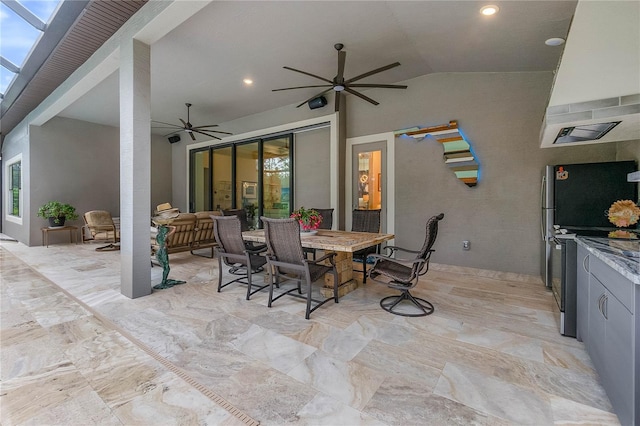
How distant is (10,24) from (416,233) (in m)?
7.11

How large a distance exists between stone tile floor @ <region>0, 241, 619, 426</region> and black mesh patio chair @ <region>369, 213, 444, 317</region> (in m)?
0.15

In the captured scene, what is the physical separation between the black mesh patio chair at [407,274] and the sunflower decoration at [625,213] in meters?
1.34

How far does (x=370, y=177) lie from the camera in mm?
5785

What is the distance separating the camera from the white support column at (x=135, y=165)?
134 inches

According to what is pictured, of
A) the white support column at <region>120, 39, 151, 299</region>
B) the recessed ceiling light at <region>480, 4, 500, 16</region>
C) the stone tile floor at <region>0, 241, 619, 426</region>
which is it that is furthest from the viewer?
the white support column at <region>120, 39, 151, 299</region>

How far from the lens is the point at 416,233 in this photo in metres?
5.22

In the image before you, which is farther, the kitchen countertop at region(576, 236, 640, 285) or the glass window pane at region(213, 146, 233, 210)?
the glass window pane at region(213, 146, 233, 210)

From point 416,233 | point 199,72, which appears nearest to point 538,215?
point 416,233

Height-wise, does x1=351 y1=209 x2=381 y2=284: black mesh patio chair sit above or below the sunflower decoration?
below

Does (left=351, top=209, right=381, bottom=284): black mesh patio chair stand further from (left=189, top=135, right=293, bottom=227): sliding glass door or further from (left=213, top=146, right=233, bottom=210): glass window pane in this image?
(left=213, top=146, right=233, bottom=210): glass window pane

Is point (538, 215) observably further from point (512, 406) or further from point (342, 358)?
point (342, 358)

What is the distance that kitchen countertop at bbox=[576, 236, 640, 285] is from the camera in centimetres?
132

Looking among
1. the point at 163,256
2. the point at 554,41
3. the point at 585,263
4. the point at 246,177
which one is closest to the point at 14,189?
the point at 246,177

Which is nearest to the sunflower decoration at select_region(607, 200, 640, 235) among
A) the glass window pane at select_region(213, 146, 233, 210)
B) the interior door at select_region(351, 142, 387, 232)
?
the interior door at select_region(351, 142, 387, 232)
